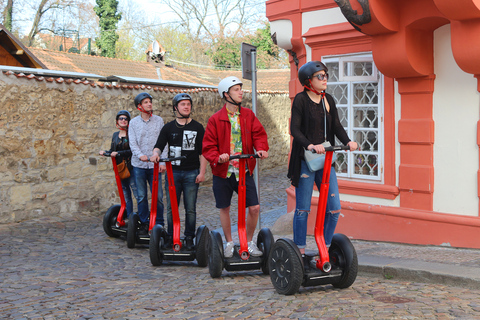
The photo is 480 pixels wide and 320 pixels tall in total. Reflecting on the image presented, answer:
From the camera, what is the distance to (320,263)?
4930 mm

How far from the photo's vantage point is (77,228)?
939 cm

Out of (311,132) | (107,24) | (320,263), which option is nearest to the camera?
(320,263)

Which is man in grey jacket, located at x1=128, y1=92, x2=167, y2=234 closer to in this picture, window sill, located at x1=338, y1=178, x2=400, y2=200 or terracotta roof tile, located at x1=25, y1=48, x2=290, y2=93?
window sill, located at x1=338, y1=178, x2=400, y2=200

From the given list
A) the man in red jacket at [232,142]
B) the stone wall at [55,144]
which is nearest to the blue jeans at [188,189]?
the man in red jacket at [232,142]

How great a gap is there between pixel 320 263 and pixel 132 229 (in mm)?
3345

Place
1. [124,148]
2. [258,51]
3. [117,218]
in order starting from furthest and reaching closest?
[258,51] → [117,218] → [124,148]

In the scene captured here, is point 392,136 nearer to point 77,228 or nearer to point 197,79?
point 77,228

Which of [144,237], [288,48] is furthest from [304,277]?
[288,48]

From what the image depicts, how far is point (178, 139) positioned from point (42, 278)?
206cm

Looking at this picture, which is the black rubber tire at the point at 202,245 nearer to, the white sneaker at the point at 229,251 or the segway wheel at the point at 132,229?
the white sneaker at the point at 229,251

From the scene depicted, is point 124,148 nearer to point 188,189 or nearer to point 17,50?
point 188,189

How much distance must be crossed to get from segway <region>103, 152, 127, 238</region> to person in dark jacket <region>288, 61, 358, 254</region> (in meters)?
3.66

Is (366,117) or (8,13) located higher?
(8,13)

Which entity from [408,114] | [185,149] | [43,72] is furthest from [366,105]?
[43,72]
